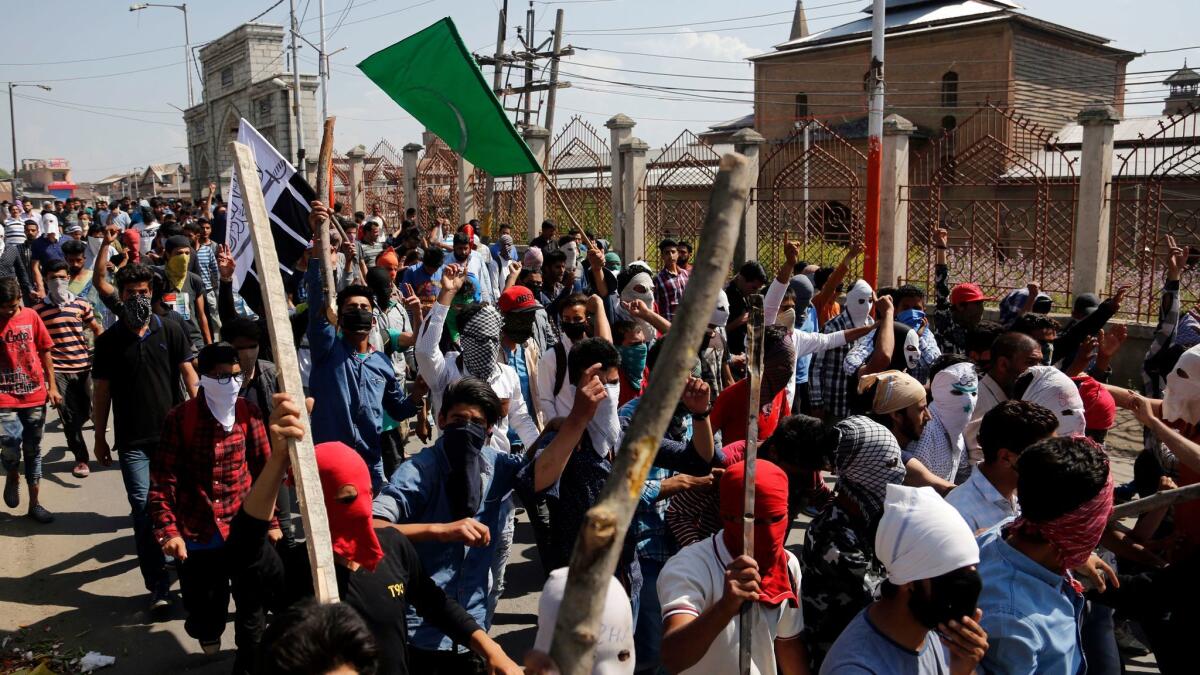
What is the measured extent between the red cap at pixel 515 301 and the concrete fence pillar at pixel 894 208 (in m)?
7.94

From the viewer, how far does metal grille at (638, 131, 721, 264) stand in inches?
562

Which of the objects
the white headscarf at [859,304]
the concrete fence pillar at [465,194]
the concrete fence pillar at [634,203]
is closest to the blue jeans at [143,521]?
the white headscarf at [859,304]

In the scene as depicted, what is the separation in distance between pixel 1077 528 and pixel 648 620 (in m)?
1.85

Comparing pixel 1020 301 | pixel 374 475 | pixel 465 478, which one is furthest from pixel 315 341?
pixel 1020 301

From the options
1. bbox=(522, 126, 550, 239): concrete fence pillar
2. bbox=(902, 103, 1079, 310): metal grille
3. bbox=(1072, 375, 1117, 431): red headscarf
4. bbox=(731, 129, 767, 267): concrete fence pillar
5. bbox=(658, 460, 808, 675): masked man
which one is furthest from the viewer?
bbox=(522, 126, 550, 239): concrete fence pillar

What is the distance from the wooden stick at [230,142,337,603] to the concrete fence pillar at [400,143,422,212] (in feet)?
68.4

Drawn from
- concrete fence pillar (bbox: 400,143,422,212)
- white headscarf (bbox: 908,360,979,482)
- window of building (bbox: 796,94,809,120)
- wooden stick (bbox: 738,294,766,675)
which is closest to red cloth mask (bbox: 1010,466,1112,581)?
wooden stick (bbox: 738,294,766,675)

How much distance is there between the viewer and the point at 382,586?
2711mm

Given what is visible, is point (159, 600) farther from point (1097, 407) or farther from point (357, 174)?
point (357, 174)

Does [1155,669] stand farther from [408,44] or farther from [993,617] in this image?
[408,44]

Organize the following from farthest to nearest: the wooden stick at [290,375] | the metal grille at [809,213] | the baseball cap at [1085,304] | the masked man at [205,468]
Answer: the metal grille at [809,213] < the baseball cap at [1085,304] < the masked man at [205,468] < the wooden stick at [290,375]

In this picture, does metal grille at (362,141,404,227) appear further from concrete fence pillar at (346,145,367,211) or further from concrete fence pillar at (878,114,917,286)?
concrete fence pillar at (878,114,917,286)

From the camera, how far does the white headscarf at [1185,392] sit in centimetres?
391

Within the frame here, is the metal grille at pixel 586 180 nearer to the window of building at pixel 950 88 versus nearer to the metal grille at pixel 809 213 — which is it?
the metal grille at pixel 809 213
